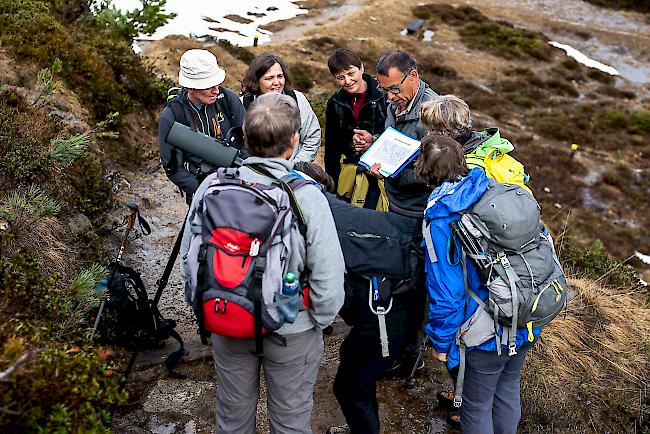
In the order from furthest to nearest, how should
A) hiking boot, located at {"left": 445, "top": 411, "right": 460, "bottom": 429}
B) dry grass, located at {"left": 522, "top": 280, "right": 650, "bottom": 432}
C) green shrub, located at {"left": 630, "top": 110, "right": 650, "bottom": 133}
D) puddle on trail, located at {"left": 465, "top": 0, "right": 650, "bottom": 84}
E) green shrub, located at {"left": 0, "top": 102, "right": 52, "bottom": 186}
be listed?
1. puddle on trail, located at {"left": 465, "top": 0, "right": 650, "bottom": 84}
2. green shrub, located at {"left": 630, "top": 110, "right": 650, "bottom": 133}
3. dry grass, located at {"left": 522, "top": 280, "right": 650, "bottom": 432}
4. green shrub, located at {"left": 0, "top": 102, "right": 52, "bottom": 186}
5. hiking boot, located at {"left": 445, "top": 411, "right": 460, "bottom": 429}

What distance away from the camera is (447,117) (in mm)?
3490

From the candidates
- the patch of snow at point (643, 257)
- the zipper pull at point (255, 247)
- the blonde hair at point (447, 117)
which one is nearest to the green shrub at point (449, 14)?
the patch of snow at point (643, 257)

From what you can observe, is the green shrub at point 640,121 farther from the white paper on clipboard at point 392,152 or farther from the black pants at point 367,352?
the black pants at point 367,352

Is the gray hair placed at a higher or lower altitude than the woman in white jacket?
higher

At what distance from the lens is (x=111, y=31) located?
10.3 metres

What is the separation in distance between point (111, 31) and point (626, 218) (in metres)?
12.6

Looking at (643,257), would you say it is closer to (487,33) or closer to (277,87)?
(277,87)

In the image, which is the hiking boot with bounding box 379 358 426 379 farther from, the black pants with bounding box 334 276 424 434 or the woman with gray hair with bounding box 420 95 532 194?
the woman with gray hair with bounding box 420 95 532 194

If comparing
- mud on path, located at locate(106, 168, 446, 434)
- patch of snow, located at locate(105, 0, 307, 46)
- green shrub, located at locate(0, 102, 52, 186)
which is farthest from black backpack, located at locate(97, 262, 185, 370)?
patch of snow, located at locate(105, 0, 307, 46)

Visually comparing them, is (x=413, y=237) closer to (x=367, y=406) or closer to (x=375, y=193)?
(x=367, y=406)

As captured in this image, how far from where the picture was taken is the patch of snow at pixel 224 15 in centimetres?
2116

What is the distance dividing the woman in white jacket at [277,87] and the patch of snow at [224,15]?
14.4m

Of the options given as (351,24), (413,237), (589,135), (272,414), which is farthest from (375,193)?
(351,24)

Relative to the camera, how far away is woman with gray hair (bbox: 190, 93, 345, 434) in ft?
8.46
